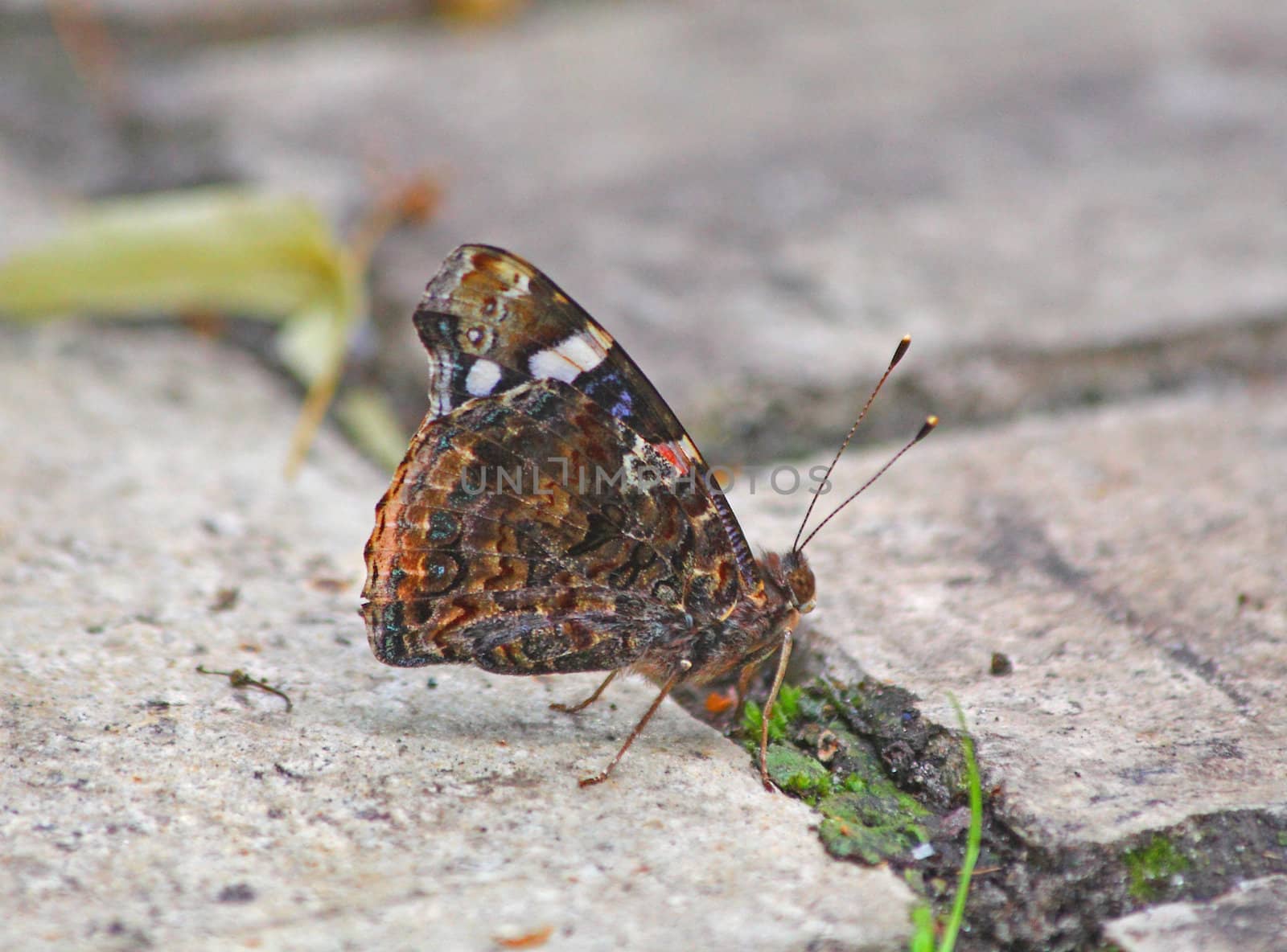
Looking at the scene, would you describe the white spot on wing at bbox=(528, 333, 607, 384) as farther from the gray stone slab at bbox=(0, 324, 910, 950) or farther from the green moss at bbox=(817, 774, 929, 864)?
the green moss at bbox=(817, 774, 929, 864)

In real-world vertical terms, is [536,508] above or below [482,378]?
below

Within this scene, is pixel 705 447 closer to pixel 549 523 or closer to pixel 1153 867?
pixel 549 523

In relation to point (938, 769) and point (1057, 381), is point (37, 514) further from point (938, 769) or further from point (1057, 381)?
point (1057, 381)

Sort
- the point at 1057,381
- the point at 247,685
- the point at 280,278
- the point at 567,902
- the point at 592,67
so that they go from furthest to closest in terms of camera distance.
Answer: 1. the point at 592,67
2. the point at 280,278
3. the point at 1057,381
4. the point at 247,685
5. the point at 567,902

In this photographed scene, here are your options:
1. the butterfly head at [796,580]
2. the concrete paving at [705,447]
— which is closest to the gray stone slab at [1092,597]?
the concrete paving at [705,447]

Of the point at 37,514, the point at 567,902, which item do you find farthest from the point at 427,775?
the point at 37,514

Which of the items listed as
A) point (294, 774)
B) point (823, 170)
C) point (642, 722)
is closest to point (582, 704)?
point (642, 722)
